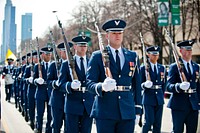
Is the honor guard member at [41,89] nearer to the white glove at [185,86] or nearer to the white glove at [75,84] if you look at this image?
the white glove at [75,84]

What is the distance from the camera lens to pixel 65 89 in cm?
611

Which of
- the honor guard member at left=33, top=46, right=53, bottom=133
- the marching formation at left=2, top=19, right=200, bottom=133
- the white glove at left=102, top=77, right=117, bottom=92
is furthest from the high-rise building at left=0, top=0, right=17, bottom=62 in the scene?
the white glove at left=102, top=77, right=117, bottom=92

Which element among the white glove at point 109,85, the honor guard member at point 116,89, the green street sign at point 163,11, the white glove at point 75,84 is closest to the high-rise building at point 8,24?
the white glove at point 75,84

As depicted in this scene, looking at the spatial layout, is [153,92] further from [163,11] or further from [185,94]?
[163,11]

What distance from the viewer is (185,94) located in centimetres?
638

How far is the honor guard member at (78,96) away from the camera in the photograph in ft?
19.7

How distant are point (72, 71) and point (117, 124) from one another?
1876mm

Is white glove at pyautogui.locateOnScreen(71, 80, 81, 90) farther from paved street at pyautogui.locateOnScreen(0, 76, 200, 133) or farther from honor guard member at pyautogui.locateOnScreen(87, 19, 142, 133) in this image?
paved street at pyautogui.locateOnScreen(0, 76, 200, 133)

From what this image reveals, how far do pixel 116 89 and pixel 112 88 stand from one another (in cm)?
33

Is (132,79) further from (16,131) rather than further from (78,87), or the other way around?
(16,131)

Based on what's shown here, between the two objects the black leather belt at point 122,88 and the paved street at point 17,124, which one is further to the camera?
the paved street at point 17,124

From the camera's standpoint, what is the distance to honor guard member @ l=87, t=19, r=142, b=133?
173 inches

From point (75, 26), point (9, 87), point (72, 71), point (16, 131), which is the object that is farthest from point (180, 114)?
point (75, 26)

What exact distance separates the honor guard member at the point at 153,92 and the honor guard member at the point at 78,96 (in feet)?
5.83
